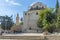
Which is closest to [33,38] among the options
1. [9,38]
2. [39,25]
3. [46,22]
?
[9,38]

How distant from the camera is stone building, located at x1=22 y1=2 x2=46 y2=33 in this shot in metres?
46.2

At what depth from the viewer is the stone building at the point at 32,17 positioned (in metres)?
46.2

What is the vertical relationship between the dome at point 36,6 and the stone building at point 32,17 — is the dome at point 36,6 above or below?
above

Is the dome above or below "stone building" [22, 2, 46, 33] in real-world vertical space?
above

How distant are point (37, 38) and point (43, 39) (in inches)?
21.7

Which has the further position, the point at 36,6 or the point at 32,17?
the point at 36,6

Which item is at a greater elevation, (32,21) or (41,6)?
Result: (41,6)

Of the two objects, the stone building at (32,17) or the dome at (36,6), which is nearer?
the stone building at (32,17)

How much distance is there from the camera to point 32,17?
1895 inches

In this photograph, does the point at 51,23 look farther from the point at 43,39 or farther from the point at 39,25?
the point at 43,39

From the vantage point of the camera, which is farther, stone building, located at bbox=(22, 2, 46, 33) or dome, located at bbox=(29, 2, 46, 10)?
dome, located at bbox=(29, 2, 46, 10)

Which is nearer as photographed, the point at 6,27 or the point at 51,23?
the point at 51,23

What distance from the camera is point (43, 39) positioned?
14.1 meters

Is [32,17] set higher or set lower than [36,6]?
lower
